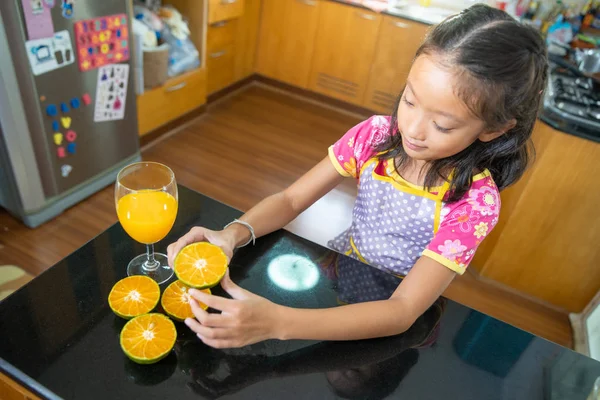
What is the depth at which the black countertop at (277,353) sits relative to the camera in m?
0.62

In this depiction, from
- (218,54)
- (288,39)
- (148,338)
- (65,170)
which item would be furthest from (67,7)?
(288,39)

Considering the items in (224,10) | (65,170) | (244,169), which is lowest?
(244,169)

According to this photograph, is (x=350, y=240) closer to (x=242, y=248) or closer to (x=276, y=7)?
(x=242, y=248)

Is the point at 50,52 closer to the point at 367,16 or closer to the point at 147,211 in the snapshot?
the point at 147,211

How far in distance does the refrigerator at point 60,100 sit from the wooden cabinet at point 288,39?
1.56 meters

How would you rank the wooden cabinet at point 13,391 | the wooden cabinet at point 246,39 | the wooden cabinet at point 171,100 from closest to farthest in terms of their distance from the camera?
the wooden cabinet at point 13,391 → the wooden cabinet at point 171,100 → the wooden cabinet at point 246,39

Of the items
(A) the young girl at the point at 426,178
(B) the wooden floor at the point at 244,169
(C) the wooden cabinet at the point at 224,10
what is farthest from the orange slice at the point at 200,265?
(C) the wooden cabinet at the point at 224,10

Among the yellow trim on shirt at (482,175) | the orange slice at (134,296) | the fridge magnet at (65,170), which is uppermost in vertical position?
the yellow trim on shirt at (482,175)

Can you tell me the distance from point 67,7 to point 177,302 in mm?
1596

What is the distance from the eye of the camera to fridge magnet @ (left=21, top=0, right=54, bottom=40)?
1657 mm

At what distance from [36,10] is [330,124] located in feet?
6.86

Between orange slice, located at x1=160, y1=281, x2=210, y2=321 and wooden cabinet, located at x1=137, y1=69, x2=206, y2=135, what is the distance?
2.02 m

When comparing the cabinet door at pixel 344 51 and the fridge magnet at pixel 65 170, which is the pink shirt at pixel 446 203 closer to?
the fridge magnet at pixel 65 170

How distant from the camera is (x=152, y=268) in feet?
2.64
